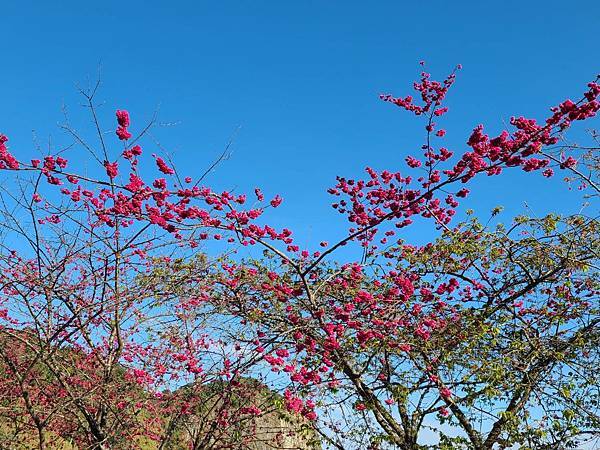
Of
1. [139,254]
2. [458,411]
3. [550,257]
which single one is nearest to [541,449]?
[458,411]

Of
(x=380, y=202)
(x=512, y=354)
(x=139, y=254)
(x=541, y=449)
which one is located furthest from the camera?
(x=380, y=202)

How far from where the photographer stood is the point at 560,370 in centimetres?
629

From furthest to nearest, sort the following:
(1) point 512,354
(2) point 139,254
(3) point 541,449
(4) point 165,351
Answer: (4) point 165,351, (2) point 139,254, (1) point 512,354, (3) point 541,449

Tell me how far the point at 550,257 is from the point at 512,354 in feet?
4.34

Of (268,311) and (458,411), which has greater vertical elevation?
(268,311)

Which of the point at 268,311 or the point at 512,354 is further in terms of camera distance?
the point at 268,311

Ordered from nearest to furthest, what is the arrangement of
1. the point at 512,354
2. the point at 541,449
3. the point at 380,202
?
1. the point at 541,449
2. the point at 512,354
3. the point at 380,202

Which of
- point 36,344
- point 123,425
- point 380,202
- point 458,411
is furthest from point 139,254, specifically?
point 458,411

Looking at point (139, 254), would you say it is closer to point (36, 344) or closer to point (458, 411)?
point (36, 344)

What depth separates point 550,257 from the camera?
6.43m

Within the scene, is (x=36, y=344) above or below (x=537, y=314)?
below

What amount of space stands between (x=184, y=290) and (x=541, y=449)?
422 centimetres

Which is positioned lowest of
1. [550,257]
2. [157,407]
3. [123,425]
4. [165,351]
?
[123,425]

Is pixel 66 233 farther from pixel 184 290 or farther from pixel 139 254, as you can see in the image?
pixel 184 290
